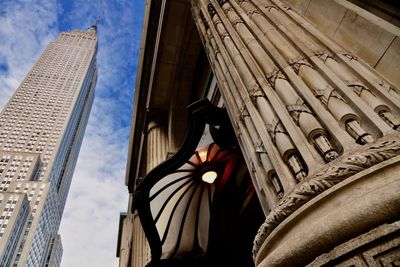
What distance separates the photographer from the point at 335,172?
136cm

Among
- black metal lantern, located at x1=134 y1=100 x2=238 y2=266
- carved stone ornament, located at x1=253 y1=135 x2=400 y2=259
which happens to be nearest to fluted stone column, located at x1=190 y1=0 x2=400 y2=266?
carved stone ornament, located at x1=253 y1=135 x2=400 y2=259

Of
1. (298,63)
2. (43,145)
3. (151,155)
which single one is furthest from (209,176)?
(43,145)

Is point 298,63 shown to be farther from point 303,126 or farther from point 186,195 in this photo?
point 186,195

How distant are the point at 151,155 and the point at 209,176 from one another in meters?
2.82

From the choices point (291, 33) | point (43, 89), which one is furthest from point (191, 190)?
point (43, 89)

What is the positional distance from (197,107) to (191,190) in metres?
2.19

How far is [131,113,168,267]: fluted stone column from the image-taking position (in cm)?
736

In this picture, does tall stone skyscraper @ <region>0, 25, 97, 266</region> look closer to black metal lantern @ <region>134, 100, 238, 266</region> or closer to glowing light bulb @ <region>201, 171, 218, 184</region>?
black metal lantern @ <region>134, 100, 238, 266</region>

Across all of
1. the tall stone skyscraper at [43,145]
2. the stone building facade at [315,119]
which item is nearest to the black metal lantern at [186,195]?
the stone building facade at [315,119]

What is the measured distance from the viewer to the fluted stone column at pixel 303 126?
1285 millimetres

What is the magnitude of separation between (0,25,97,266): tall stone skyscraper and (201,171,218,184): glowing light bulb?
8578 centimetres

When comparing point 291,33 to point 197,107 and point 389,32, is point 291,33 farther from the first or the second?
point 197,107

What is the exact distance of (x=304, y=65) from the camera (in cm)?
223

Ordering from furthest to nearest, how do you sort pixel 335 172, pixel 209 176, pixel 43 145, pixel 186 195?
pixel 43 145
pixel 186 195
pixel 209 176
pixel 335 172
